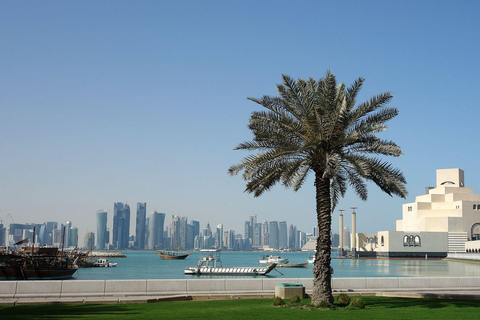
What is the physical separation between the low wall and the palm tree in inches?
232

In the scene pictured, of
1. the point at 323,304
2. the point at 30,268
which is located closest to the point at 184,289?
the point at 323,304

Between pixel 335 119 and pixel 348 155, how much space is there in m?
2.03

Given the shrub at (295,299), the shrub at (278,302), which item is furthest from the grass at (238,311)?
the shrub at (295,299)

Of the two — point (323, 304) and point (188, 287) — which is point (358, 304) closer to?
point (323, 304)

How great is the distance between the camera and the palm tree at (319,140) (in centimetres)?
2402

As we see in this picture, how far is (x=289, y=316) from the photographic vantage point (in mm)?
19859

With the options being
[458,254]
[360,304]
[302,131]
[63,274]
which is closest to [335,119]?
[302,131]

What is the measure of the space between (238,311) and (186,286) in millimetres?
8579

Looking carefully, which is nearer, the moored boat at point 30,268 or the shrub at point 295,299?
the shrub at point 295,299

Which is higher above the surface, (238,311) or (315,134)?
(315,134)

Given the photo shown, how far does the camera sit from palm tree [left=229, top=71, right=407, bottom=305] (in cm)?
2402

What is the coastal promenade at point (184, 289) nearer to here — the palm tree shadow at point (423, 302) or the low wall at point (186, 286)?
the low wall at point (186, 286)

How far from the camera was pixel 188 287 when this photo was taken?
29.2 metres

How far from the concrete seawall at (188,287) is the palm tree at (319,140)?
19.1 feet
